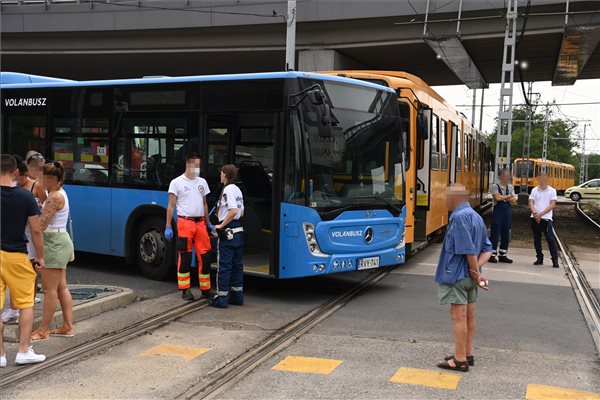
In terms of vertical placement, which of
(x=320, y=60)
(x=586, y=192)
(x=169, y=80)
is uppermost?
A: (x=320, y=60)

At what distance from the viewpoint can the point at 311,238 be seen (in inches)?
317

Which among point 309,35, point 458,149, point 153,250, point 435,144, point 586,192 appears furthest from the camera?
point 586,192

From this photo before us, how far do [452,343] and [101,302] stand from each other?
404 cm

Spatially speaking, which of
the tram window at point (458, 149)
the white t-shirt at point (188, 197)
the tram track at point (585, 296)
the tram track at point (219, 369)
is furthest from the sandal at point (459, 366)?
the tram window at point (458, 149)

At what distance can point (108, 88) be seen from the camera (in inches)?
384

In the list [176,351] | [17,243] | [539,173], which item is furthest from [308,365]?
[539,173]

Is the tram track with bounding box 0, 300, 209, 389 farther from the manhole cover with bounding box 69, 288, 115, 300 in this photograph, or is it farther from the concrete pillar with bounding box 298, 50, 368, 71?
the concrete pillar with bounding box 298, 50, 368, 71

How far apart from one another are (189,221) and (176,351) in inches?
94.6

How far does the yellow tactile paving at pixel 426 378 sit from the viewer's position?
Answer: 203 inches

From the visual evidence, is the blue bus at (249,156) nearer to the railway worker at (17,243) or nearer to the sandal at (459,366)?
the sandal at (459,366)

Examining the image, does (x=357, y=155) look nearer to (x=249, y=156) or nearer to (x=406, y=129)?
(x=249, y=156)

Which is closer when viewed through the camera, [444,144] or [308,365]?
[308,365]

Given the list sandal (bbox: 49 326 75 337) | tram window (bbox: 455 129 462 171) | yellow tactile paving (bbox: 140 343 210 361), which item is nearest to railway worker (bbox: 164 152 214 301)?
sandal (bbox: 49 326 75 337)

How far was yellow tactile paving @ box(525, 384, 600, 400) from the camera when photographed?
4883 millimetres
